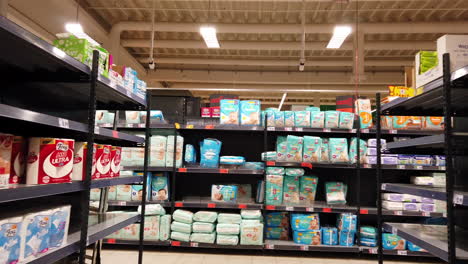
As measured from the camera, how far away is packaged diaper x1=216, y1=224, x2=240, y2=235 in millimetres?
3898

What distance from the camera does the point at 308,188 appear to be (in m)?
4.23

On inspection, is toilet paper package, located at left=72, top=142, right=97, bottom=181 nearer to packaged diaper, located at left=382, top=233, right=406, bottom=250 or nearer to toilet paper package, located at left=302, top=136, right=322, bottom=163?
toilet paper package, located at left=302, top=136, right=322, bottom=163

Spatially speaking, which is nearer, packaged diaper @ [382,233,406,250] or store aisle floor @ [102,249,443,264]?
store aisle floor @ [102,249,443,264]

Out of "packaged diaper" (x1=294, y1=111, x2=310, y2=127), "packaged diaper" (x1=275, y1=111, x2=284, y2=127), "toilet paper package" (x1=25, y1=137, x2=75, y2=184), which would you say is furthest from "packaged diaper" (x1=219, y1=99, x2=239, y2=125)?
"toilet paper package" (x1=25, y1=137, x2=75, y2=184)

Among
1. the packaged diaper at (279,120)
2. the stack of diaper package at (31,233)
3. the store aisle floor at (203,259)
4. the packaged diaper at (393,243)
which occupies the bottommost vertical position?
the store aisle floor at (203,259)

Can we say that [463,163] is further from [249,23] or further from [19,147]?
[249,23]

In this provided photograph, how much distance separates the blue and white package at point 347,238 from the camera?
394 centimetres

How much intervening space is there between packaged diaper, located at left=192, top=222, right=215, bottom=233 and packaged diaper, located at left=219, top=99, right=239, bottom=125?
136cm

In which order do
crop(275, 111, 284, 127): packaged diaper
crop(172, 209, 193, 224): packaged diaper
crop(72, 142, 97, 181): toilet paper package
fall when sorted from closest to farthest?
crop(72, 142, 97, 181): toilet paper package, crop(172, 209, 193, 224): packaged diaper, crop(275, 111, 284, 127): packaged diaper

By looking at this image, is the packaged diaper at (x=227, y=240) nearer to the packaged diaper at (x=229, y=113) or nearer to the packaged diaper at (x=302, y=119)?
the packaged diaper at (x=229, y=113)

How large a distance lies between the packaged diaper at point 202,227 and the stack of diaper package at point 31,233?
92.3 inches

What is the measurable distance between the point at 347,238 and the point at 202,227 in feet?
6.14

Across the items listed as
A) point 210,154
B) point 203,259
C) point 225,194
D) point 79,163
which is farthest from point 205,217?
point 79,163

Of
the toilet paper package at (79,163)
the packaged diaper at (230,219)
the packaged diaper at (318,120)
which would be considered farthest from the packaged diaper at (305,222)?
the toilet paper package at (79,163)
